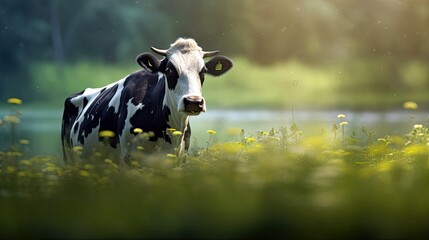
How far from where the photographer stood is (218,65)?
5.79 meters

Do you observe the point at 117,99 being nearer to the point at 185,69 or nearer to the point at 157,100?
the point at 157,100

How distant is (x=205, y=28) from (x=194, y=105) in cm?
1689

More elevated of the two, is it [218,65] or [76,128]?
[218,65]

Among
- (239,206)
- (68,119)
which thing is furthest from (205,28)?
(239,206)

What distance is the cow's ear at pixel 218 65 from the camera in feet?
18.8

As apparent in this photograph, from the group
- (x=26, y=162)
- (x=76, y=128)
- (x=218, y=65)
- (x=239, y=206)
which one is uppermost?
(x=218, y=65)

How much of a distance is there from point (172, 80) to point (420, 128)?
203 cm

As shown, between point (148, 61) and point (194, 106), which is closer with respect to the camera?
point (194, 106)

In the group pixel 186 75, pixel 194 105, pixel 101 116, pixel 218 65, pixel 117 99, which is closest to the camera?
Result: pixel 194 105

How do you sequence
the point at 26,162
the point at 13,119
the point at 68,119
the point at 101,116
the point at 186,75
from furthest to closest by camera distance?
the point at 68,119 → the point at 101,116 → the point at 186,75 → the point at 13,119 → the point at 26,162

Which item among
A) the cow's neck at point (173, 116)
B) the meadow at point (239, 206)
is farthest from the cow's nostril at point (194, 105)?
the meadow at point (239, 206)

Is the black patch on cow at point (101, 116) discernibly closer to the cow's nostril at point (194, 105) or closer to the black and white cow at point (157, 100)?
the black and white cow at point (157, 100)

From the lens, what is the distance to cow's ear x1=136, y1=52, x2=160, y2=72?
557 cm

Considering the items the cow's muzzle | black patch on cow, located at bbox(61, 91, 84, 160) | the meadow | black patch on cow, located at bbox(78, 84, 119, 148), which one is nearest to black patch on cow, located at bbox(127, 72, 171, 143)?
black patch on cow, located at bbox(78, 84, 119, 148)
